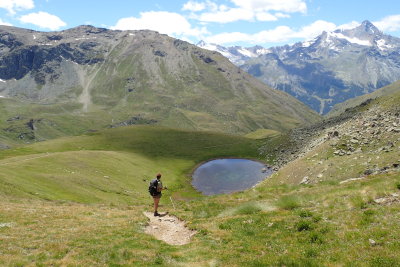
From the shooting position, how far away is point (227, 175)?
483ft

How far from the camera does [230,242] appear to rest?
23.8 meters

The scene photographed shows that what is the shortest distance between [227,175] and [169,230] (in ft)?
386

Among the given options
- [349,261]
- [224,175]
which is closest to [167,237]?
[349,261]

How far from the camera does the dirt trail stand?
27612mm

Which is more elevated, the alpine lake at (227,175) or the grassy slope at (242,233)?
the grassy slope at (242,233)

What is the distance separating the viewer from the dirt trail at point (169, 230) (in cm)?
2761

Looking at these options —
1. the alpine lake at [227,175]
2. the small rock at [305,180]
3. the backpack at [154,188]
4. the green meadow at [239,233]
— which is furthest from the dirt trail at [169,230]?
the alpine lake at [227,175]

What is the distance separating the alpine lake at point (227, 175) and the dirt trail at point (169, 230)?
86.0m

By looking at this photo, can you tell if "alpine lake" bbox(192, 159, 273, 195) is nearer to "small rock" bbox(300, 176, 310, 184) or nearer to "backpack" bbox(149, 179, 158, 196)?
"small rock" bbox(300, 176, 310, 184)

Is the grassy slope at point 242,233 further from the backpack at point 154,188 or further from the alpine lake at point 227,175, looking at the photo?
the alpine lake at point 227,175

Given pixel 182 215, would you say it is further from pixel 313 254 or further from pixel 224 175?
pixel 224 175

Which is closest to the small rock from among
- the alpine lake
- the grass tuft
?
the grass tuft

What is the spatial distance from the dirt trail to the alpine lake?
86.0 meters

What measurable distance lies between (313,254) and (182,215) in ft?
57.8
